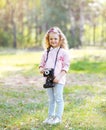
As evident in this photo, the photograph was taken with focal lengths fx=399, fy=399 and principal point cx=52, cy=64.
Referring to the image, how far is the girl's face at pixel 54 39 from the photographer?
729 centimetres

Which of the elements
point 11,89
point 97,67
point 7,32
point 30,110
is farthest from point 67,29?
point 30,110

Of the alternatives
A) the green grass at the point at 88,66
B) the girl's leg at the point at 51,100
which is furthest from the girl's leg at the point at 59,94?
the green grass at the point at 88,66

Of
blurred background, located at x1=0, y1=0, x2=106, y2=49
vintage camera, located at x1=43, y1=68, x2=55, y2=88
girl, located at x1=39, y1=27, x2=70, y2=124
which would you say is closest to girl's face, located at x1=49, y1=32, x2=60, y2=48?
girl, located at x1=39, y1=27, x2=70, y2=124

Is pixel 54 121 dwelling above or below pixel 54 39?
Answer: below

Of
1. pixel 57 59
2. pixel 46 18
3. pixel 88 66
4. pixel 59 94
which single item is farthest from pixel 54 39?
pixel 46 18

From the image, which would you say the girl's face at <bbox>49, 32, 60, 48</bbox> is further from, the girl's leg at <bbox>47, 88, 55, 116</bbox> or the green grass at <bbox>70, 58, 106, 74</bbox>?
the green grass at <bbox>70, 58, 106, 74</bbox>

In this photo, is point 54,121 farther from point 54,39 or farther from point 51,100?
point 54,39

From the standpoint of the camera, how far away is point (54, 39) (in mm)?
7316

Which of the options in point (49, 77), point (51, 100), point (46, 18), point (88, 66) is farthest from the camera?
point (46, 18)

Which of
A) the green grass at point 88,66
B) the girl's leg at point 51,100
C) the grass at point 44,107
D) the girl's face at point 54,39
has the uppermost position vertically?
the girl's face at point 54,39

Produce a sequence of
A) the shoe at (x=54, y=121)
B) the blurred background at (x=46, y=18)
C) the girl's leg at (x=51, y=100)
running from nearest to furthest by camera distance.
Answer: the girl's leg at (x=51, y=100) → the shoe at (x=54, y=121) → the blurred background at (x=46, y=18)

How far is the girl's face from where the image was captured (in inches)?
287

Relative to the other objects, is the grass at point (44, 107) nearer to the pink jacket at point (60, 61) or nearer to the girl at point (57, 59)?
the girl at point (57, 59)

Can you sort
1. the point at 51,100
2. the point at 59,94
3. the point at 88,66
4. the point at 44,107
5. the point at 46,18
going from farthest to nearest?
the point at 46,18
the point at 88,66
the point at 44,107
the point at 51,100
the point at 59,94
